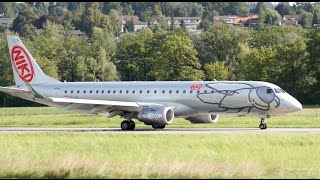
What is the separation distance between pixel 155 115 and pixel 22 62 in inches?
510

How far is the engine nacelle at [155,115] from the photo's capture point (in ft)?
159

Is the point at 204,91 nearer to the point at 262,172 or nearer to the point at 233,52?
the point at 262,172

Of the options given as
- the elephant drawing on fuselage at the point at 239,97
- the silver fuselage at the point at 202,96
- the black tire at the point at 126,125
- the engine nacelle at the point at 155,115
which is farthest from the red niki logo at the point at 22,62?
the elephant drawing on fuselage at the point at 239,97

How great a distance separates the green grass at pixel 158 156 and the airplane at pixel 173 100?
24.9ft

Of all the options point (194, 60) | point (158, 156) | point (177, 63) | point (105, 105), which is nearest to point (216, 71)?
point (194, 60)

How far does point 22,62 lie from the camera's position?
5803 centimetres

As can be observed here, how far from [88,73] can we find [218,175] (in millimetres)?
95510

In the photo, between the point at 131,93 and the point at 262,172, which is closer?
the point at 262,172

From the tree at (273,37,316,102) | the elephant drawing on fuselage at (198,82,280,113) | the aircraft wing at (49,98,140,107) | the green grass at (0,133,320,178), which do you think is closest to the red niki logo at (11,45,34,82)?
the aircraft wing at (49,98,140,107)

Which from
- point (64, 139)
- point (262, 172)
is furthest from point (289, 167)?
point (64, 139)

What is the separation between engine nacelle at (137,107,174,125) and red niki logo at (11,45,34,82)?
11.3 meters

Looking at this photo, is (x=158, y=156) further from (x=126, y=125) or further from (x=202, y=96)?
(x=202, y=96)

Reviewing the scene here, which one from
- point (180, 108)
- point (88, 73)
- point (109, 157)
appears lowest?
point (88, 73)

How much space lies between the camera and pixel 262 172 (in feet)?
81.8
